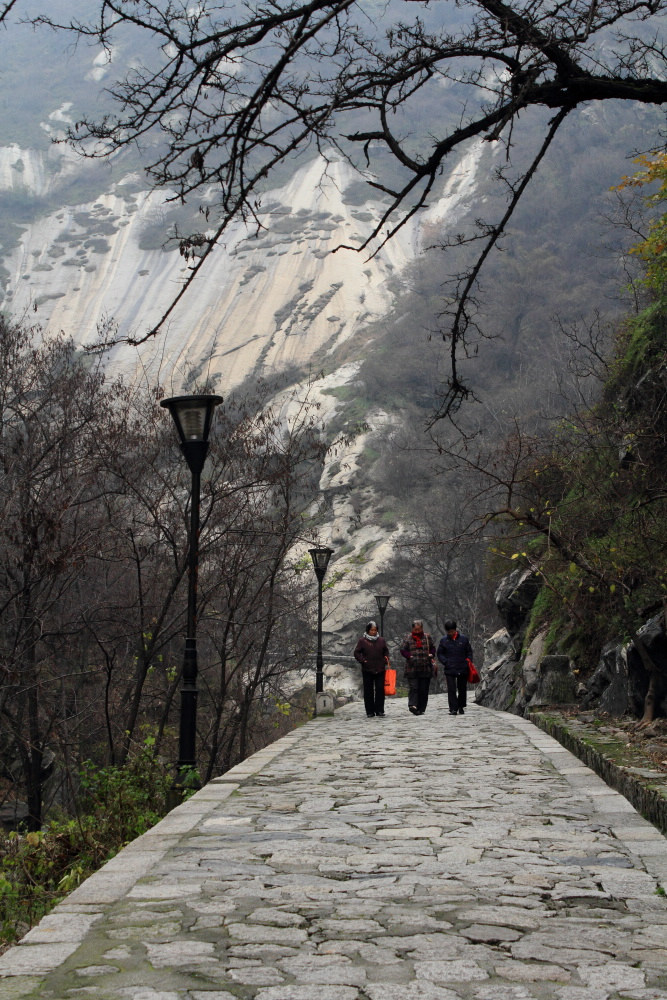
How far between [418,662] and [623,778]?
404 inches

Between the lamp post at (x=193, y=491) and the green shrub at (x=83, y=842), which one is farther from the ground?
the lamp post at (x=193, y=491)

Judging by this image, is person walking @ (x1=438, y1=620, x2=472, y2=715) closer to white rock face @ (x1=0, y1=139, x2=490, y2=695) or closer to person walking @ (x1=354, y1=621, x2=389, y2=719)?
person walking @ (x1=354, y1=621, x2=389, y2=719)

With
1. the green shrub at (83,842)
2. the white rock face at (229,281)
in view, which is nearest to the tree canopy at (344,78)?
the green shrub at (83,842)

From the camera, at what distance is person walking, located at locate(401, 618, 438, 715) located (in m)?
17.5

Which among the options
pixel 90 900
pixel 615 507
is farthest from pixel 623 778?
pixel 615 507

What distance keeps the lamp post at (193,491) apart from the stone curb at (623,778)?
3615mm

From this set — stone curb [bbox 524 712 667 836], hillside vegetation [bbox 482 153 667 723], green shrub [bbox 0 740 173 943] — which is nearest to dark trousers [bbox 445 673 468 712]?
hillside vegetation [bbox 482 153 667 723]

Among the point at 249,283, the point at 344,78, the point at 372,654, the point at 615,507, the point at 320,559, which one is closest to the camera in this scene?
the point at 344,78

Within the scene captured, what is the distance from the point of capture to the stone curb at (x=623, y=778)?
636 cm

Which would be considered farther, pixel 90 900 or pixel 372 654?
pixel 372 654

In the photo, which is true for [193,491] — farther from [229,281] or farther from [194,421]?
[229,281]

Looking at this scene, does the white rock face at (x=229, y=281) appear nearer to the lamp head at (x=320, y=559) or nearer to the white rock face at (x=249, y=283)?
the white rock face at (x=249, y=283)

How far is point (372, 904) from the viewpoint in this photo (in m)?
4.52

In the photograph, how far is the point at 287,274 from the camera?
7950 centimetres
